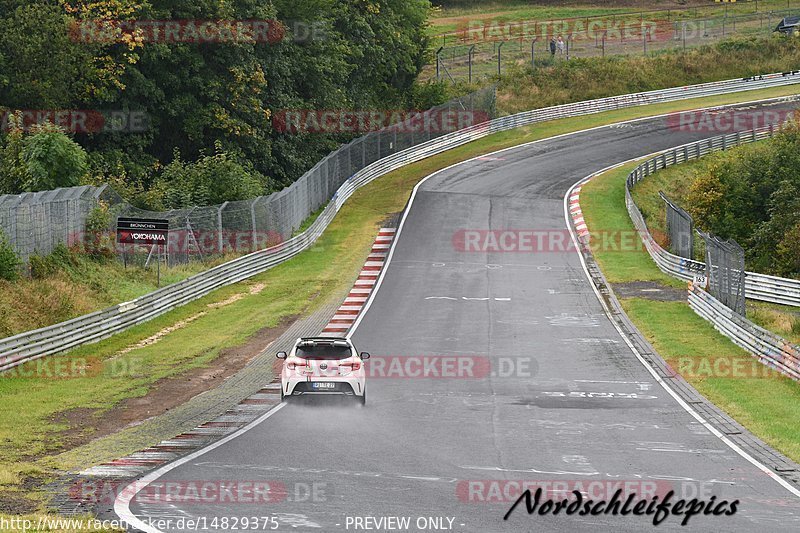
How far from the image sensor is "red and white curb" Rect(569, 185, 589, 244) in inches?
1945

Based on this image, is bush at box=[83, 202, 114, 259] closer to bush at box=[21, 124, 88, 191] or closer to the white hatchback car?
bush at box=[21, 124, 88, 191]

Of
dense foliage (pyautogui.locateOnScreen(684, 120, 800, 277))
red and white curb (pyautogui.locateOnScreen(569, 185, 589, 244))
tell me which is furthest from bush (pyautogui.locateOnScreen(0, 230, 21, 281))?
dense foliage (pyautogui.locateOnScreen(684, 120, 800, 277))

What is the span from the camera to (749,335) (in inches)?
1179

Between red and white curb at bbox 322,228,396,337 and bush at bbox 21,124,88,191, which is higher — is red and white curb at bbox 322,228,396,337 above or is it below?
below

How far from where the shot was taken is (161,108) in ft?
179

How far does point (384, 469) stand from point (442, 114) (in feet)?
191

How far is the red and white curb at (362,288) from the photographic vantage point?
108ft

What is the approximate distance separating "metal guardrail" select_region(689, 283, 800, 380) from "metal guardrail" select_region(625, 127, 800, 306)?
12.5 feet

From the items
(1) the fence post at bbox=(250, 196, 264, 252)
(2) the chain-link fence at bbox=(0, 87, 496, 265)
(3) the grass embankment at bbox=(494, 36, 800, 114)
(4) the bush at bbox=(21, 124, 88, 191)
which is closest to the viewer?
(2) the chain-link fence at bbox=(0, 87, 496, 265)

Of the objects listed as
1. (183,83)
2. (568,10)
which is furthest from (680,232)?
(568,10)

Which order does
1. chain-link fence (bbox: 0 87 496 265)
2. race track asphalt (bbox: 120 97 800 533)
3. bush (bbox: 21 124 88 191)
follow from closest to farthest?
race track asphalt (bbox: 120 97 800 533) → chain-link fence (bbox: 0 87 496 265) → bush (bbox: 21 124 88 191)

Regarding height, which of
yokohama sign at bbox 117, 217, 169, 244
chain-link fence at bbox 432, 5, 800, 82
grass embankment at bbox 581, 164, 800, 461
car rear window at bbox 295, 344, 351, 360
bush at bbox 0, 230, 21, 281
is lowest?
grass embankment at bbox 581, 164, 800, 461

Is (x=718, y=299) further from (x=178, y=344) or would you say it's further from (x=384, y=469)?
(x=384, y=469)

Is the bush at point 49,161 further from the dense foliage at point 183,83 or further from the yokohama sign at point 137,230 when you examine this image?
the yokohama sign at point 137,230
